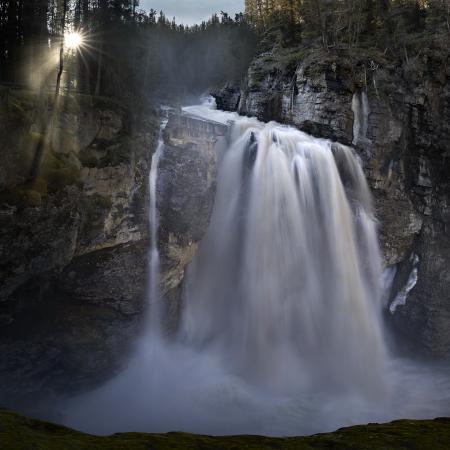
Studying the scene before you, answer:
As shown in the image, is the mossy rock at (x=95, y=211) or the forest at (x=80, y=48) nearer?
the mossy rock at (x=95, y=211)

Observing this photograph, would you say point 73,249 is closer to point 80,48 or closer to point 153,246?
point 153,246

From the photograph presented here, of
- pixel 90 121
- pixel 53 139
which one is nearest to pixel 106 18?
pixel 90 121

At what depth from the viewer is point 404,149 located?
89.6 feet

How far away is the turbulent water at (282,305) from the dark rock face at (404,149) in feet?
10.8

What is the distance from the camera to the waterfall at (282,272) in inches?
837

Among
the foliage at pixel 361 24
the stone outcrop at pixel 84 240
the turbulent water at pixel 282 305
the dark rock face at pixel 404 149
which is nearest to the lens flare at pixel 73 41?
the stone outcrop at pixel 84 240

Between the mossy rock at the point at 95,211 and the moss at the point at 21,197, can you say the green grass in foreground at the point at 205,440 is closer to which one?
the moss at the point at 21,197

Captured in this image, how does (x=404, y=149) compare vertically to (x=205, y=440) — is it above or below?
above

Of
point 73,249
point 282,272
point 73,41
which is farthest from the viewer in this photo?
point 73,41

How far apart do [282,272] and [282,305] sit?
1.87m

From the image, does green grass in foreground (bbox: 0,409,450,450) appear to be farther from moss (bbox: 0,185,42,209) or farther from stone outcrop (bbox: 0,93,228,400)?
moss (bbox: 0,185,42,209)

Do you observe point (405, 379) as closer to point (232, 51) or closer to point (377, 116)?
point (377, 116)

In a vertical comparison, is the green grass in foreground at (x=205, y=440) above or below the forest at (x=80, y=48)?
below

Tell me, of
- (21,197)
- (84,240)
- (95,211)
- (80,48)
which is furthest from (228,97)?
(21,197)
